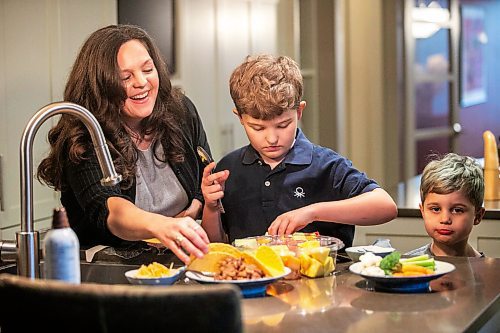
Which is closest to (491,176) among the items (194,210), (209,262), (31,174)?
(194,210)

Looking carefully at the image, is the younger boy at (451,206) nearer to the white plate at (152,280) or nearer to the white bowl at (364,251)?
the white bowl at (364,251)

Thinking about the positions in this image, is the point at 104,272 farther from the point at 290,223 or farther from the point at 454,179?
the point at 454,179

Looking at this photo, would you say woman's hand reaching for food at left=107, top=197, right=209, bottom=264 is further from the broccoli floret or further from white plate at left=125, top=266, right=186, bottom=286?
the broccoli floret

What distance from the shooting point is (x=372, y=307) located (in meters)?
1.56

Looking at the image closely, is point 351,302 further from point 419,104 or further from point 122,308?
point 419,104

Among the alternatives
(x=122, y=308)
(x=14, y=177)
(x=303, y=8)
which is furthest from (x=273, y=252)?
(x=303, y=8)

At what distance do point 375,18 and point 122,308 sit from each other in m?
4.25

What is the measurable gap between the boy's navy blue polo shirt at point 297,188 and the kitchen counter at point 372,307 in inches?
15.9

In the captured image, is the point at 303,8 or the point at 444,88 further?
the point at 444,88

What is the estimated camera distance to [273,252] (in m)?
1.70

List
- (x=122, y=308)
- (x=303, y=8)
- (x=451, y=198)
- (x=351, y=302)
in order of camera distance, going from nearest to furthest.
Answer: (x=122, y=308)
(x=351, y=302)
(x=451, y=198)
(x=303, y=8)

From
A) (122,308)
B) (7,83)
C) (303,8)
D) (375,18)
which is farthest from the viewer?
(375,18)

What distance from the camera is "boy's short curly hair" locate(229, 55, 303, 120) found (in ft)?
6.82

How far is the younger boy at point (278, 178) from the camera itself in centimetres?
209
